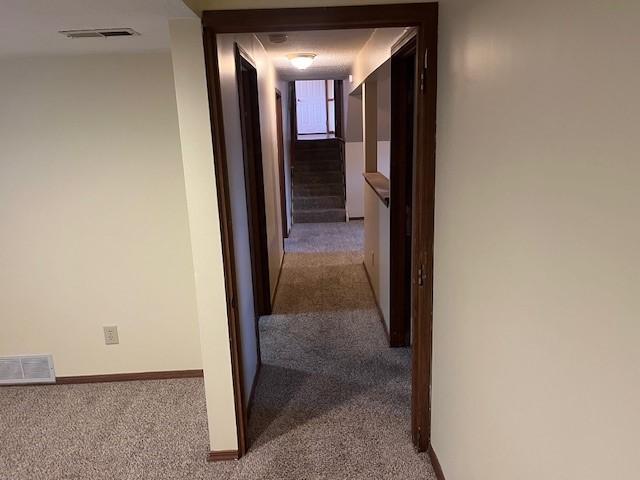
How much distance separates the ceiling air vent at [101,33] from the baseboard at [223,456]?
1.91 metres

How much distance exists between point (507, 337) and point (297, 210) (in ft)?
21.2

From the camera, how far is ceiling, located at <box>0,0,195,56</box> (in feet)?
4.97

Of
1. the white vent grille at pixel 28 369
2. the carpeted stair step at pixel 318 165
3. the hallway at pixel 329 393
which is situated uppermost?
the carpeted stair step at pixel 318 165

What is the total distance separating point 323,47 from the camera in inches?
146

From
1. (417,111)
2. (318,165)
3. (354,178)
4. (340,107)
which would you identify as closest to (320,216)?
(354,178)

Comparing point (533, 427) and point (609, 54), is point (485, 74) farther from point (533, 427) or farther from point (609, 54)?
point (533, 427)

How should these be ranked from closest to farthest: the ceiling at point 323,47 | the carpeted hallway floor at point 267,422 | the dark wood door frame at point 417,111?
the dark wood door frame at point 417,111
the carpeted hallway floor at point 267,422
the ceiling at point 323,47

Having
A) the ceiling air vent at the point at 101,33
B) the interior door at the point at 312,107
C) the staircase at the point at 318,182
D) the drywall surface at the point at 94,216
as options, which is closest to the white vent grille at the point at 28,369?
the drywall surface at the point at 94,216

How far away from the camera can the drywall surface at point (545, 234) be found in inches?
30.5

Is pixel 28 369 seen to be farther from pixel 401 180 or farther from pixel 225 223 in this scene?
pixel 401 180

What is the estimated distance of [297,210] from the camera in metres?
7.62

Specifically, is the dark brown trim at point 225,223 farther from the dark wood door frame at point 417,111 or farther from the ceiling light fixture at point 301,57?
the ceiling light fixture at point 301,57

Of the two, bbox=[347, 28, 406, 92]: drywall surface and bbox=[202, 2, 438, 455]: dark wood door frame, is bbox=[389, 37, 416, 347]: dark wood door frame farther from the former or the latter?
bbox=[202, 2, 438, 455]: dark wood door frame

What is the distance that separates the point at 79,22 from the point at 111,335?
186 centimetres
